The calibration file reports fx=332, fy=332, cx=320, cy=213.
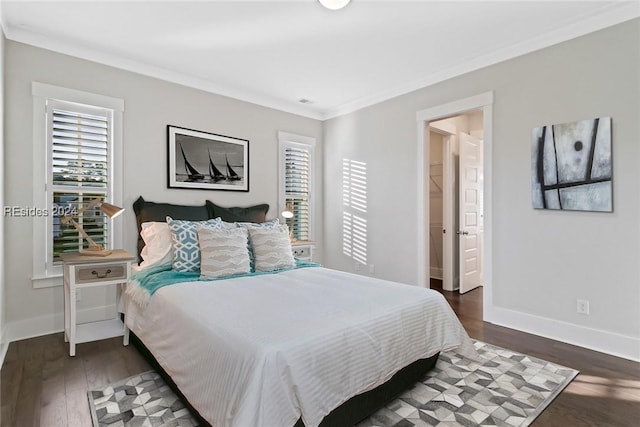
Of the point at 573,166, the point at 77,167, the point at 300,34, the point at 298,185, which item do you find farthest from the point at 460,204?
the point at 77,167

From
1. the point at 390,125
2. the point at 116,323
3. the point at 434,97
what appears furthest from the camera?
the point at 390,125

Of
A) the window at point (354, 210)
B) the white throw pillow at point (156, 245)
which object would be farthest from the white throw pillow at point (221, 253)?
the window at point (354, 210)

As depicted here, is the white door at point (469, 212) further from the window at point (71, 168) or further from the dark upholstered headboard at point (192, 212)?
the window at point (71, 168)

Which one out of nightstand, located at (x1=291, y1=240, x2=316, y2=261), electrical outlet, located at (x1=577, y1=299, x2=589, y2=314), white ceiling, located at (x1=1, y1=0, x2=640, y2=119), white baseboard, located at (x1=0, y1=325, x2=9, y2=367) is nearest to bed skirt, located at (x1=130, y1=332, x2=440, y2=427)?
white baseboard, located at (x1=0, y1=325, x2=9, y2=367)

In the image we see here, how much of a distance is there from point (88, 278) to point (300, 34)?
265 cm

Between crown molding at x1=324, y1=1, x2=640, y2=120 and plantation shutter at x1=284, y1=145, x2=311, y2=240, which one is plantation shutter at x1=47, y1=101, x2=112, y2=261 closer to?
plantation shutter at x1=284, y1=145, x2=311, y2=240

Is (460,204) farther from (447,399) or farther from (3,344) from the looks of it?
(3,344)

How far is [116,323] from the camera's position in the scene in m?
3.18

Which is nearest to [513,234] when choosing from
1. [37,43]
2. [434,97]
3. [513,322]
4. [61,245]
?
[513,322]

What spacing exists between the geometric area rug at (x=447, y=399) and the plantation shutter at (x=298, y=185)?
287 centimetres

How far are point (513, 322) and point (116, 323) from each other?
3.80 metres

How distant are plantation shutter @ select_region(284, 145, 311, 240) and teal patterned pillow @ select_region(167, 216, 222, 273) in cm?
195

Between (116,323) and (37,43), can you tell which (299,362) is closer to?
(116,323)

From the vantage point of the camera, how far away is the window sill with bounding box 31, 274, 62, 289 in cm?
290
